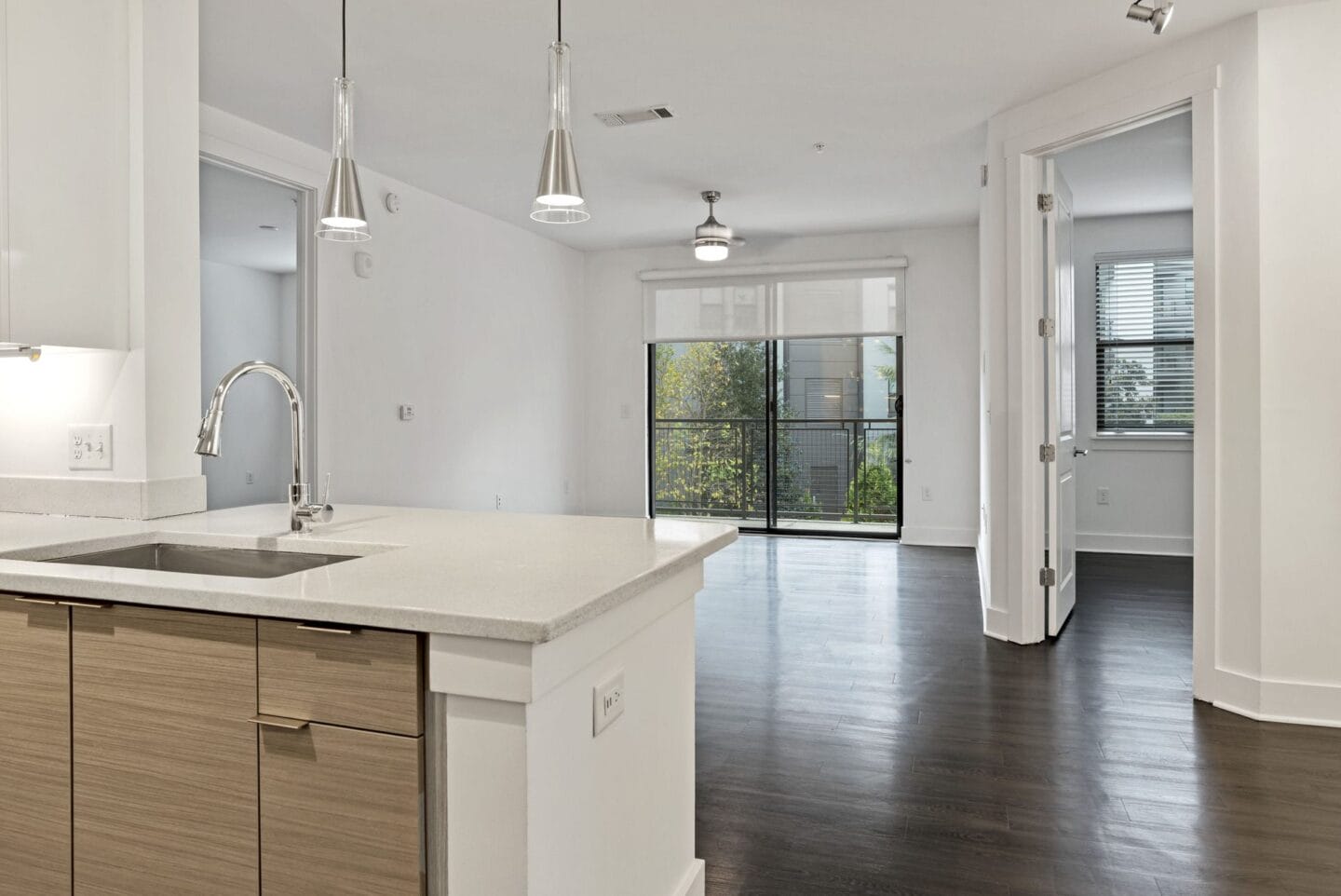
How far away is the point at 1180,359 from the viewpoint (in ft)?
21.8

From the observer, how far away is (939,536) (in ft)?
23.5

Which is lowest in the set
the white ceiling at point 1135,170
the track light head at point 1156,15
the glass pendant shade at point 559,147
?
the glass pendant shade at point 559,147

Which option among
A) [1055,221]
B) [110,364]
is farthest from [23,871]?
[1055,221]

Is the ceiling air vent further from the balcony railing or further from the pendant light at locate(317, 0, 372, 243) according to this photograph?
the balcony railing

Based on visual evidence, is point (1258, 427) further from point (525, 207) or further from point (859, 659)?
point (525, 207)

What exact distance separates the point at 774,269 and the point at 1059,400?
360 centimetres

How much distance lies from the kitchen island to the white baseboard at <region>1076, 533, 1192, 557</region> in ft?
19.9

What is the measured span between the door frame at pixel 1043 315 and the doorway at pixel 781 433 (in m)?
3.25

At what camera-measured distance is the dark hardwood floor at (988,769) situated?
2.10m

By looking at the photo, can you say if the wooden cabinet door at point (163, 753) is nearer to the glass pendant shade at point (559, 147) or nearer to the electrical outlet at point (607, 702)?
the electrical outlet at point (607, 702)

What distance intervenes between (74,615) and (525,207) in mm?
5110

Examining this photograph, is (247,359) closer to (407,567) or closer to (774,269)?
(774,269)

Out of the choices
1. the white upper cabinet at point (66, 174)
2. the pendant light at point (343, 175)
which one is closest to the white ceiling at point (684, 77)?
the white upper cabinet at point (66, 174)

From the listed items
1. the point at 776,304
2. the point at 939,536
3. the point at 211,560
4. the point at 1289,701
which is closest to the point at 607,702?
the point at 211,560
